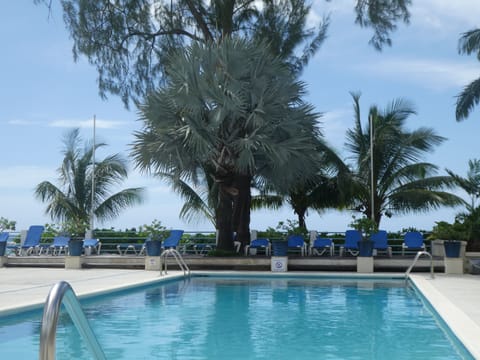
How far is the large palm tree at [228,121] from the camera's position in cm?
1647

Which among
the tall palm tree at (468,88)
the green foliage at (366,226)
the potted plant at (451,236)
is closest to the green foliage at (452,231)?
the potted plant at (451,236)

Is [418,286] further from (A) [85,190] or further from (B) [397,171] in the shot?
(A) [85,190]

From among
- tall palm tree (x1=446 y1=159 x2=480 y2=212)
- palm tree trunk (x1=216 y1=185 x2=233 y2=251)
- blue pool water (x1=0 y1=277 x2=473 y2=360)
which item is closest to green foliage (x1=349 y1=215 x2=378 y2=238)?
palm tree trunk (x1=216 y1=185 x2=233 y2=251)

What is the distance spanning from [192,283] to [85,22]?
1073cm

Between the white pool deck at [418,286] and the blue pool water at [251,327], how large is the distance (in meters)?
0.18

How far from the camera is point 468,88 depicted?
21.7 meters

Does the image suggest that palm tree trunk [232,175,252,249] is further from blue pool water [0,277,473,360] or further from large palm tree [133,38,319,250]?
blue pool water [0,277,473,360]

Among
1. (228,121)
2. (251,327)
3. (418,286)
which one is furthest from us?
(228,121)

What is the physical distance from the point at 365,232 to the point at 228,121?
4997 millimetres

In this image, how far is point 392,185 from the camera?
69.1 ft

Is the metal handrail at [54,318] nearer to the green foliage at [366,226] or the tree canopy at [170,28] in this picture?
the green foliage at [366,226]

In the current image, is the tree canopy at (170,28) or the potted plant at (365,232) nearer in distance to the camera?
the potted plant at (365,232)

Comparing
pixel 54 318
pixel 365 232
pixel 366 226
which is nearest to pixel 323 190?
pixel 365 232

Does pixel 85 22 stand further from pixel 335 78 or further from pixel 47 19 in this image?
pixel 335 78
